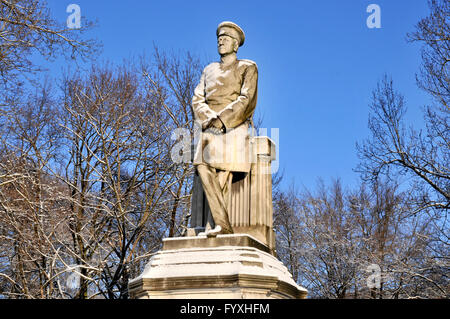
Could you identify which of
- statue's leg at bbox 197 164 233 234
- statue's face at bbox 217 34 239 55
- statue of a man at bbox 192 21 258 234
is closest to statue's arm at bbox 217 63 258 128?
statue of a man at bbox 192 21 258 234

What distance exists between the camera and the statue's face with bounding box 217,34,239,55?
→ 285 inches

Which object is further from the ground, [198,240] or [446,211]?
[446,211]

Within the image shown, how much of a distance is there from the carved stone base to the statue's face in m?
2.56

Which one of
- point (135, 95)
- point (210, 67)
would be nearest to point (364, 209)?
point (135, 95)

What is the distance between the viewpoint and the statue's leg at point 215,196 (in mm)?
6453

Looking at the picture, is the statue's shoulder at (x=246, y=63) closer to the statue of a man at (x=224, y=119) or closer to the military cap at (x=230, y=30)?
the statue of a man at (x=224, y=119)

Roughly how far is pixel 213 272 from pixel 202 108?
88.5 inches

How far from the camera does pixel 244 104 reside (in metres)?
6.91

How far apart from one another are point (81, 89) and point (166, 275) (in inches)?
568

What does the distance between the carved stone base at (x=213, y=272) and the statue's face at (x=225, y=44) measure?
2.56m

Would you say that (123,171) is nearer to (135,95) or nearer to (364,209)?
(135,95)

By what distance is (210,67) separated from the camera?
7379 millimetres

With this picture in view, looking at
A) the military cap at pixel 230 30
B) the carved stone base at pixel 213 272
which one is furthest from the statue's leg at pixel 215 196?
the military cap at pixel 230 30

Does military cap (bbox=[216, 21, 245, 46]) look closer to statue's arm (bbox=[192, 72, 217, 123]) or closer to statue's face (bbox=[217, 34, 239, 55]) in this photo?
statue's face (bbox=[217, 34, 239, 55])
